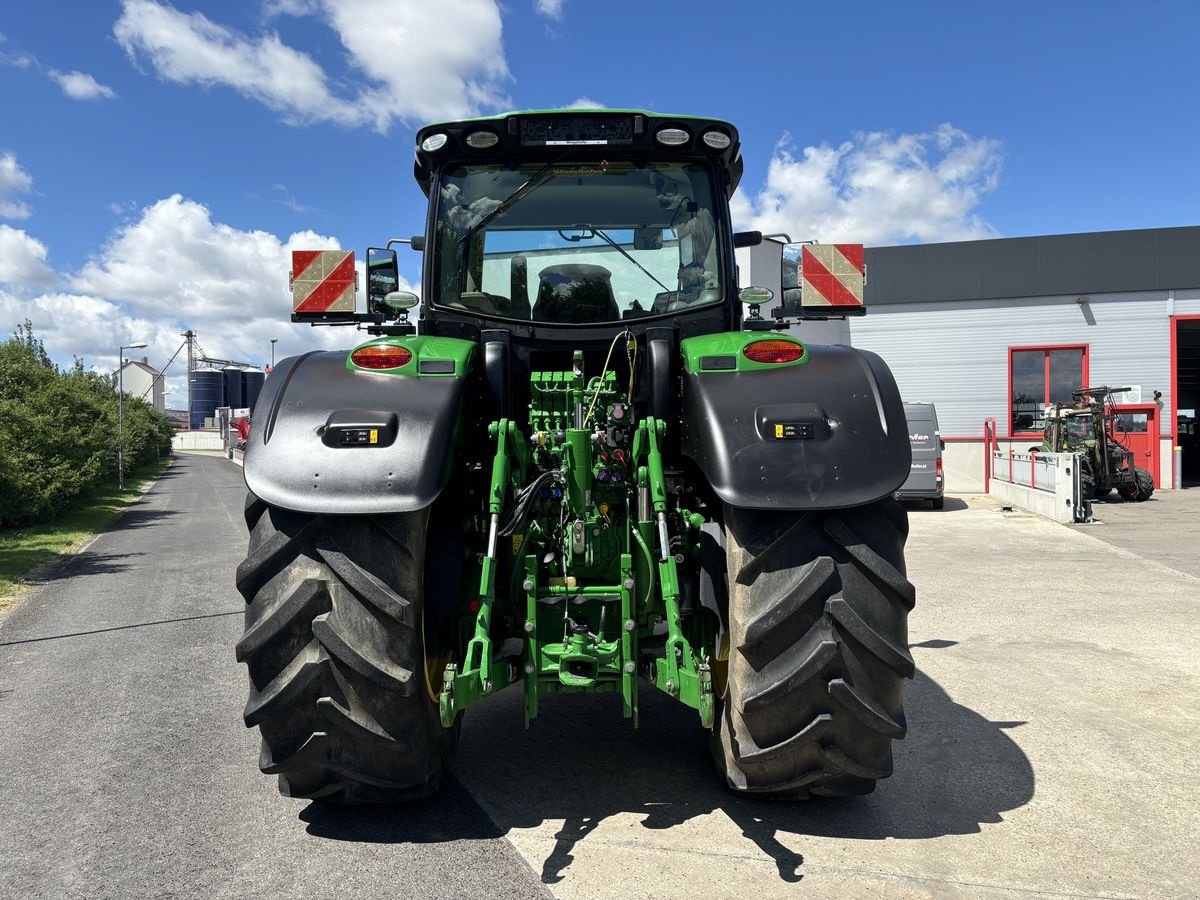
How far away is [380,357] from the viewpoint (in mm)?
3365

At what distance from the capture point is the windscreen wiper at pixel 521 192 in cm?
398

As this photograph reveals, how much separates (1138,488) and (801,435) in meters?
18.7

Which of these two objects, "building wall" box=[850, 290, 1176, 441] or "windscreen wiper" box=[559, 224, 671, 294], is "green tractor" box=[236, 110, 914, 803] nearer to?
"windscreen wiper" box=[559, 224, 671, 294]

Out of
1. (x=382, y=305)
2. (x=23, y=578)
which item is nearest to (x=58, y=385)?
(x=23, y=578)

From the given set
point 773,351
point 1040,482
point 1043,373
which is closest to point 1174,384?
point 1043,373

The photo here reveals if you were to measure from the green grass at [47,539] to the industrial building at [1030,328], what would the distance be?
16.5m

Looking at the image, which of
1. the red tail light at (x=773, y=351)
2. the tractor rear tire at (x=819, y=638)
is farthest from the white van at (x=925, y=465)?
the tractor rear tire at (x=819, y=638)

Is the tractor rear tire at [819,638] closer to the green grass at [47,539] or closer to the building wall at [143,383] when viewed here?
the green grass at [47,539]

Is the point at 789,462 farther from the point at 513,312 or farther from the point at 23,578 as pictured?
the point at 23,578

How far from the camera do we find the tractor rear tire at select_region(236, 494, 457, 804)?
293cm

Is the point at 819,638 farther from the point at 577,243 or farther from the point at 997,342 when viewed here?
the point at 997,342

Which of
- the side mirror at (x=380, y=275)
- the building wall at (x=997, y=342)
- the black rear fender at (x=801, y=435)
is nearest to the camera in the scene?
the black rear fender at (x=801, y=435)

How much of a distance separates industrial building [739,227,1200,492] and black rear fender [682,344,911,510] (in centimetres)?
1938

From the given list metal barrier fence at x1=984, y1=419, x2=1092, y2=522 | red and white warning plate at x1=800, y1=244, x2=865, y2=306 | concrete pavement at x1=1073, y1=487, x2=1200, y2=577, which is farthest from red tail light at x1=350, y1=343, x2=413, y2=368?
metal barrier fence at x1=984, y1=419, x2=1092, y2=522
